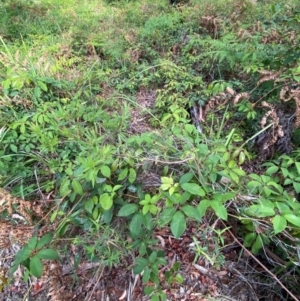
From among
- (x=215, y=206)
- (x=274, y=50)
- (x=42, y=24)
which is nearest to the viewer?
(x=215, y=206)

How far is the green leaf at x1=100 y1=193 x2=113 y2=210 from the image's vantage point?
124cm

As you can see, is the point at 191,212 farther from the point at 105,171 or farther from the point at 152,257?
the point at 105,171

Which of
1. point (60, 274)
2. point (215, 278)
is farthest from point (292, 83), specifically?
point (60, 274)

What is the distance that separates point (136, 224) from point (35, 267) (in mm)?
446

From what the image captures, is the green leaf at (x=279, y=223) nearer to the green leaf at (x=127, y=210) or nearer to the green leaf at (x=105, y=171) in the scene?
the green leaf at (x=127, y=210)

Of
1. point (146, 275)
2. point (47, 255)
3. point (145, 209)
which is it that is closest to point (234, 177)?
point (145, 209)

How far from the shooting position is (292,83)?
6.13ft

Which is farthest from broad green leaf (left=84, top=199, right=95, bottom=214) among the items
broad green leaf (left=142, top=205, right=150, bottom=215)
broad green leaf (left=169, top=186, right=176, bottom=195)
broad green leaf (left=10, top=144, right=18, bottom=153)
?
broad green leaf (left=10, top=144, right=18, bottom=153)

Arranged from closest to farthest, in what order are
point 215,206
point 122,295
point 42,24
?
point 215,206
point 122,295
point 42,24

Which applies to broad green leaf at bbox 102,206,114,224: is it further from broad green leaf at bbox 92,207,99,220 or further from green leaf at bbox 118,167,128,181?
green leaf at bbox 118,167,128,181

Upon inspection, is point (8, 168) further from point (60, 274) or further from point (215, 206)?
point (215, 206)

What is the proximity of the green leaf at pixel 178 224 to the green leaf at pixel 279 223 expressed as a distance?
36 cm

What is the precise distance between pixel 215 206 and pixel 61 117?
131cm

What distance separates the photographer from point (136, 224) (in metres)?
1.19
